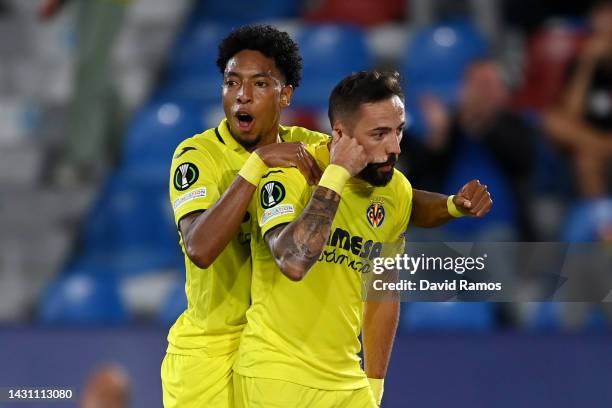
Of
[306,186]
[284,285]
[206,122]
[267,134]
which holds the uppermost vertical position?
[206,122]

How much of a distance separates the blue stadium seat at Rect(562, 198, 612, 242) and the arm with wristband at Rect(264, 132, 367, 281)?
8.72 ft

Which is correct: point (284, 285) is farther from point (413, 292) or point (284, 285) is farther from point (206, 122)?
point (206, 122)

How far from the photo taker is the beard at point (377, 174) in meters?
3.42

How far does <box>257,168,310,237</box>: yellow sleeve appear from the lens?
11.0ft

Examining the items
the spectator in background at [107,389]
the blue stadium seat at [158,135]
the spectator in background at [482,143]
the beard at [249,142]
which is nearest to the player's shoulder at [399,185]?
the beard at [249,142]

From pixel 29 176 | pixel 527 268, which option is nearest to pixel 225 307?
pixel 527 268

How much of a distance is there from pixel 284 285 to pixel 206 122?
385cm

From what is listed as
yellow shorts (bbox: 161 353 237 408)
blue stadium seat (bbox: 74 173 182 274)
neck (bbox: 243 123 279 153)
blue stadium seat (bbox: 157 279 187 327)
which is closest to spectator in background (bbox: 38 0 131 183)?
blue stadium seat (bbox: 74 173 182 274)

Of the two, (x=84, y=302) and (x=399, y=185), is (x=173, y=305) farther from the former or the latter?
(x=399, y=185)

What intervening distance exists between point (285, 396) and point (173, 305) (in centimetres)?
274

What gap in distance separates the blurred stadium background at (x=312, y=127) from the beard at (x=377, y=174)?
190cm

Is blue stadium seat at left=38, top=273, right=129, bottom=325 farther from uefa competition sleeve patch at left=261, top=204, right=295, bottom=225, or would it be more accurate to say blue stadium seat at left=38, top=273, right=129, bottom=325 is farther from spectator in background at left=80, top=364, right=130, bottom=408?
uefa competition sleeve patch at left=261, top=204, right=295, bottom=225

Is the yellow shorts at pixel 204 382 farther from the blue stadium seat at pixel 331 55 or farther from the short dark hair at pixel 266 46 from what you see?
the blue stadium seat at pixel 331 55

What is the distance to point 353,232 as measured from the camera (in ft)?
11.5
